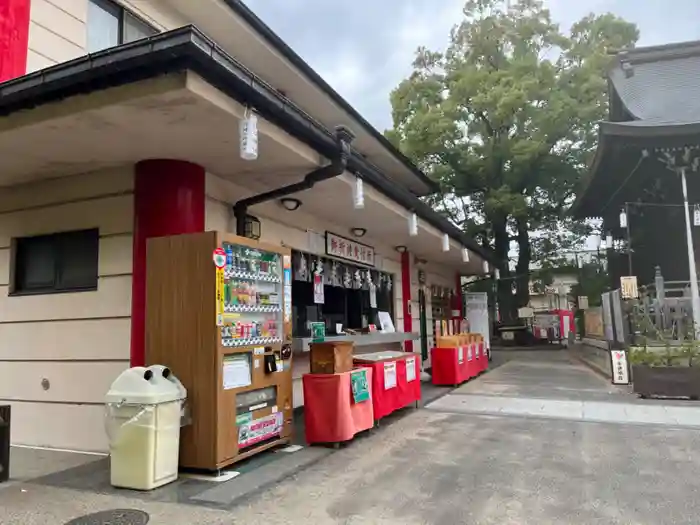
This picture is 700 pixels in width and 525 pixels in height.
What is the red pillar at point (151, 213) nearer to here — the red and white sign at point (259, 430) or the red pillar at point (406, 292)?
the red and white sign at point (259, 430)

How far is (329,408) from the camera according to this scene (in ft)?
19.0

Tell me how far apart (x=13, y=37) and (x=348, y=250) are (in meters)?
5.85

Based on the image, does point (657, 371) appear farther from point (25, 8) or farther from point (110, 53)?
point (25, 8)

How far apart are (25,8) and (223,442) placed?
16.6 ft

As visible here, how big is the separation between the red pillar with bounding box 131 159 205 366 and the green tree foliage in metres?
17.8

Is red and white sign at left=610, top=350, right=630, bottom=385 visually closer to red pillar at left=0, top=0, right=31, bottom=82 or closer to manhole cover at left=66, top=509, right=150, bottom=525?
manhole cover at left=66, top=509, right=150, bottom=525

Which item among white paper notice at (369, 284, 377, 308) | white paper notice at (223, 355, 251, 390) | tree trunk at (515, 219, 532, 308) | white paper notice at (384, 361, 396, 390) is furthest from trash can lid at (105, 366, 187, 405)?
tree trunk at (515, 219, 532, 308)

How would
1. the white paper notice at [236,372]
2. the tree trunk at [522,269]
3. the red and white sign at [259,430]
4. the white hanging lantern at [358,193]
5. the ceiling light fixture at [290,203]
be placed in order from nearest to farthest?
the white paper notice at [236,372] → the red and white sign at [259,430] → the white hanging lantern at [358,193] → the ceiling light fixture at [290,203] → the tree trunk at [522,269]

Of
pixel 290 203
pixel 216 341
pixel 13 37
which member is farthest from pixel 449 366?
pixel 13 37

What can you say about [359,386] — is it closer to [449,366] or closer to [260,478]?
[260,478]

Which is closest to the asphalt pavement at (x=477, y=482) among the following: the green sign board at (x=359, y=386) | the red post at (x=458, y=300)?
the green sign board at (x=359, y=386)

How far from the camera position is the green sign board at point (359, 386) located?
19.6 ft

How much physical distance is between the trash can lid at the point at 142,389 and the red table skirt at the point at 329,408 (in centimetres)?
169

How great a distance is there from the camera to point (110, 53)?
12.9ft
